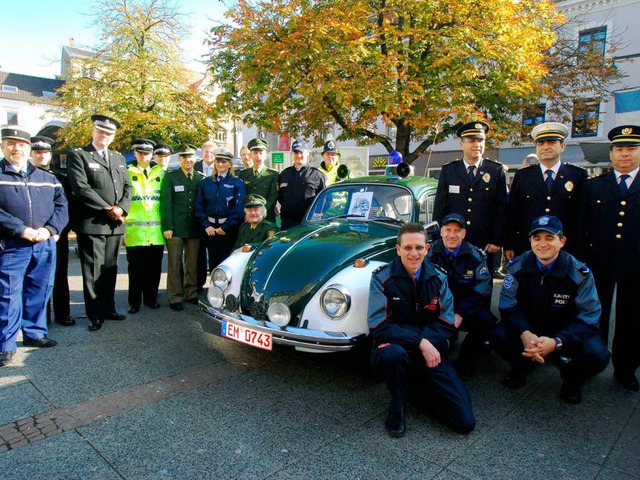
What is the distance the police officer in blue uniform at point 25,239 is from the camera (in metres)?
3.97

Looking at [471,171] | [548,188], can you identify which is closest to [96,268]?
[471,171]

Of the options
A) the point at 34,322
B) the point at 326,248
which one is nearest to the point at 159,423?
the point at 326,248

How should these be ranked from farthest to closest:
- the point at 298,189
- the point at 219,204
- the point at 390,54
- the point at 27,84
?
the point at 27,84
the point at 390,54
the point at 298,189
the point at 219,204

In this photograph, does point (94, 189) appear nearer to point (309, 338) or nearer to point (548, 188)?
point (309, 338)

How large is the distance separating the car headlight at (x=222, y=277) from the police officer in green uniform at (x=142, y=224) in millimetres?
1821

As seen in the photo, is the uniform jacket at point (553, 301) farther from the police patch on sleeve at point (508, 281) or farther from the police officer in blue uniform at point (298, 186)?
the police officer in blue uniform at point (298, 186)

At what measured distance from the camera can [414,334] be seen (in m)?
3.08

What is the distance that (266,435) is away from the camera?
2820 millimetres

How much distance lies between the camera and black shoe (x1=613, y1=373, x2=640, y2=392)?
362 centimetres

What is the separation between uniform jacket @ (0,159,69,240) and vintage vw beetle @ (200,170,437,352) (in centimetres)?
178

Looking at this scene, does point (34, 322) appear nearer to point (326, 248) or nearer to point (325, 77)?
point (326, 248)

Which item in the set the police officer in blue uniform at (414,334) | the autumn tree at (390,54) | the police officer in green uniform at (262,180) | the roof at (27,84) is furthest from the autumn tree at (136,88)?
the roof at (27,84)

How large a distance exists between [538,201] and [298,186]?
10.0 feet

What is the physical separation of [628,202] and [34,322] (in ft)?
18.2
